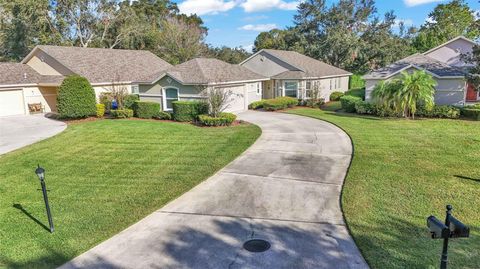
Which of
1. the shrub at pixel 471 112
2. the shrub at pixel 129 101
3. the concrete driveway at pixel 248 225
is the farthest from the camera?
the shrub at pixel 129 101

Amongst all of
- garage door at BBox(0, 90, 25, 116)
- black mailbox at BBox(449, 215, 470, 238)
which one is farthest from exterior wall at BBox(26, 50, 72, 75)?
black mailbox at BBox(449, 215, 470, 238)

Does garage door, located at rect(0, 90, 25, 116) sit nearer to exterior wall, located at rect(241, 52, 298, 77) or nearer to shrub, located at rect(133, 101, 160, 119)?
shrub, located at rect(133, 101, 160, 119)

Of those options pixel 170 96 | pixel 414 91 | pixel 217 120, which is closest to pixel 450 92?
pixel 414 91

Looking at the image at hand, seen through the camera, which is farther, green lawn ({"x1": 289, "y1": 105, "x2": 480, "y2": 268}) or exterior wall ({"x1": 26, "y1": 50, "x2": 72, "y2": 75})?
exterior wall ({"x1": 26, "y1": 50, "x2": 72, "y2": 75})

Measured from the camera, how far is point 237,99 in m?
25.0

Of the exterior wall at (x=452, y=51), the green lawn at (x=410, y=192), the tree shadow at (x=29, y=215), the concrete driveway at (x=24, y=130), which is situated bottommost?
the tree shadow at (x=29, y=215)

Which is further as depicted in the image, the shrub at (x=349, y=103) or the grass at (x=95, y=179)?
the shrub at (x=349, y=103)

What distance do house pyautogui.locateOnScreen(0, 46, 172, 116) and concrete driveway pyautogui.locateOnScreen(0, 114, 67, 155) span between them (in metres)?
1.92

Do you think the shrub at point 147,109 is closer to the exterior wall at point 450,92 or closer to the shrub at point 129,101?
the shrub at point 129,101

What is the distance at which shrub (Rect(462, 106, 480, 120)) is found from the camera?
18344mm

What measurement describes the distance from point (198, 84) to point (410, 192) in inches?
634

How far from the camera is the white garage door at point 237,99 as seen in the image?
24219mm

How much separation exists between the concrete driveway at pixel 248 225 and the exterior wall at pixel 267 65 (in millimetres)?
20114

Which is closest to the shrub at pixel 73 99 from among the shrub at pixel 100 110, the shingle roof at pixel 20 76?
the shrub at pixel 100 110
